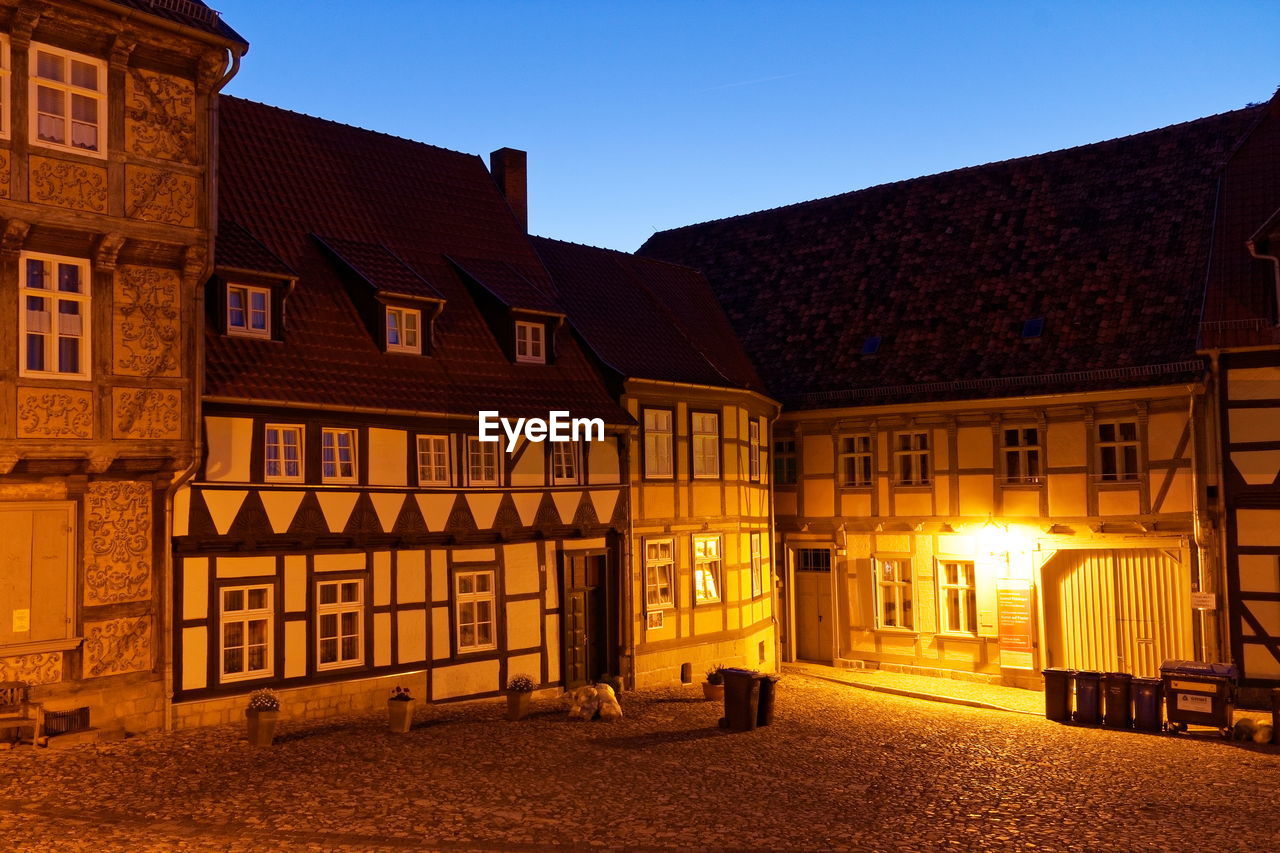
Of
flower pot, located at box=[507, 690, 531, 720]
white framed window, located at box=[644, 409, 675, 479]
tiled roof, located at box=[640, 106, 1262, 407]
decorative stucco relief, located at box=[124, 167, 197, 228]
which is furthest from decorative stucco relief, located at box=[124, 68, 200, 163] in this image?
tiled roof, located at box=[640, 106, 1262, 407]

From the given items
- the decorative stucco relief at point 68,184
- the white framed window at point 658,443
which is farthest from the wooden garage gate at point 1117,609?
the decorative stucco relief at point 68,184

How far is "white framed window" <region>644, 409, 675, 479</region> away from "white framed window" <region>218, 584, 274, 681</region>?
806cm

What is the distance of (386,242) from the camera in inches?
807

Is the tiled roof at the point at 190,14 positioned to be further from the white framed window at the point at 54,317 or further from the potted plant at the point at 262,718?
the potted plant at the point at 262,718

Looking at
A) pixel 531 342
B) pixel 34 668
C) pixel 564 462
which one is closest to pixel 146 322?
pixel 34 668

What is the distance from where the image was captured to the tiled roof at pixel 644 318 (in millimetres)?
23016

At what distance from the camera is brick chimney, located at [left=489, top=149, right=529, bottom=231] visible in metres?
24.7

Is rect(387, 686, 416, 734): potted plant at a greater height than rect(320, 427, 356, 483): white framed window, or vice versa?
rect(320, 427, 356, 483): white framed window

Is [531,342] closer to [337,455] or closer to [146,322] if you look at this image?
[337,455]

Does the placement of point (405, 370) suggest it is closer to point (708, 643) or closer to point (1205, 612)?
point (708, 643)

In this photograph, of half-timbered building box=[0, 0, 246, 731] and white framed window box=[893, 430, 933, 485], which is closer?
half-timbered building box=[0, 0, 246, 731]

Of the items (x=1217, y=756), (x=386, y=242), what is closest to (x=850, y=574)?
(x=1217, y=756)

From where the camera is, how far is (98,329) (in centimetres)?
1434

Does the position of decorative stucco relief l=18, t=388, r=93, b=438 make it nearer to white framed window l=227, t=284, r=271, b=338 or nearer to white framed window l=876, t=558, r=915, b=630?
white framed window l=227, t=284, r=271, b=338
